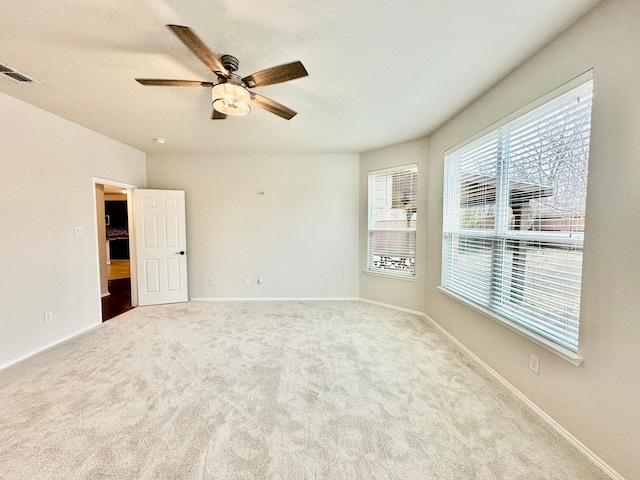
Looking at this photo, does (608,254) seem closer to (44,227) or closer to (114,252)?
(44,227)

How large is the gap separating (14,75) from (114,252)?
8892 millimetres

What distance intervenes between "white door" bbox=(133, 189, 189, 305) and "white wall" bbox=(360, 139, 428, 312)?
10.3 ft

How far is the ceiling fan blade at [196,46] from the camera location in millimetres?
1234

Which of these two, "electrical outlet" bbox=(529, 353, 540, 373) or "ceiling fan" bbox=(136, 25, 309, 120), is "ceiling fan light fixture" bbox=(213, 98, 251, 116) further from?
"electrical outlet" bbox=(529, 353, 540, 373)

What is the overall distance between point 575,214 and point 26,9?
355cm

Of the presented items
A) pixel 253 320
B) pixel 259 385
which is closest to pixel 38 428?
pixel 259 385

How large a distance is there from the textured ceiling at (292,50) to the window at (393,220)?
114 centimetres

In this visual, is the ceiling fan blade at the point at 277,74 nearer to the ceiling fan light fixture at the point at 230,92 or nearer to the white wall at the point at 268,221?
the ceiling fan light fixture at the point at 230,92

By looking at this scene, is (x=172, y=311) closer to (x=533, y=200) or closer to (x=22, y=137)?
(x=22, y=137)

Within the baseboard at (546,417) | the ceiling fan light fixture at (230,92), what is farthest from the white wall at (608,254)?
the ceiling fan light fixture at (230,92)

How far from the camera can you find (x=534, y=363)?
1.80 m

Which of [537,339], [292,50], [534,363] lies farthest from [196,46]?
[534,363]

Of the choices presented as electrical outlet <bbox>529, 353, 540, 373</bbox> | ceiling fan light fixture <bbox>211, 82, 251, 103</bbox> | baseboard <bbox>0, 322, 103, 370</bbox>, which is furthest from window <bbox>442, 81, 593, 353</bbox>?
baseboard <bbox>0, 322, 103, 370</bbox>

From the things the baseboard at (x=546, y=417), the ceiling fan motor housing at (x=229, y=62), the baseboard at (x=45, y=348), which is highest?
the ceiling fan motor housing at (x=229, y=62)
